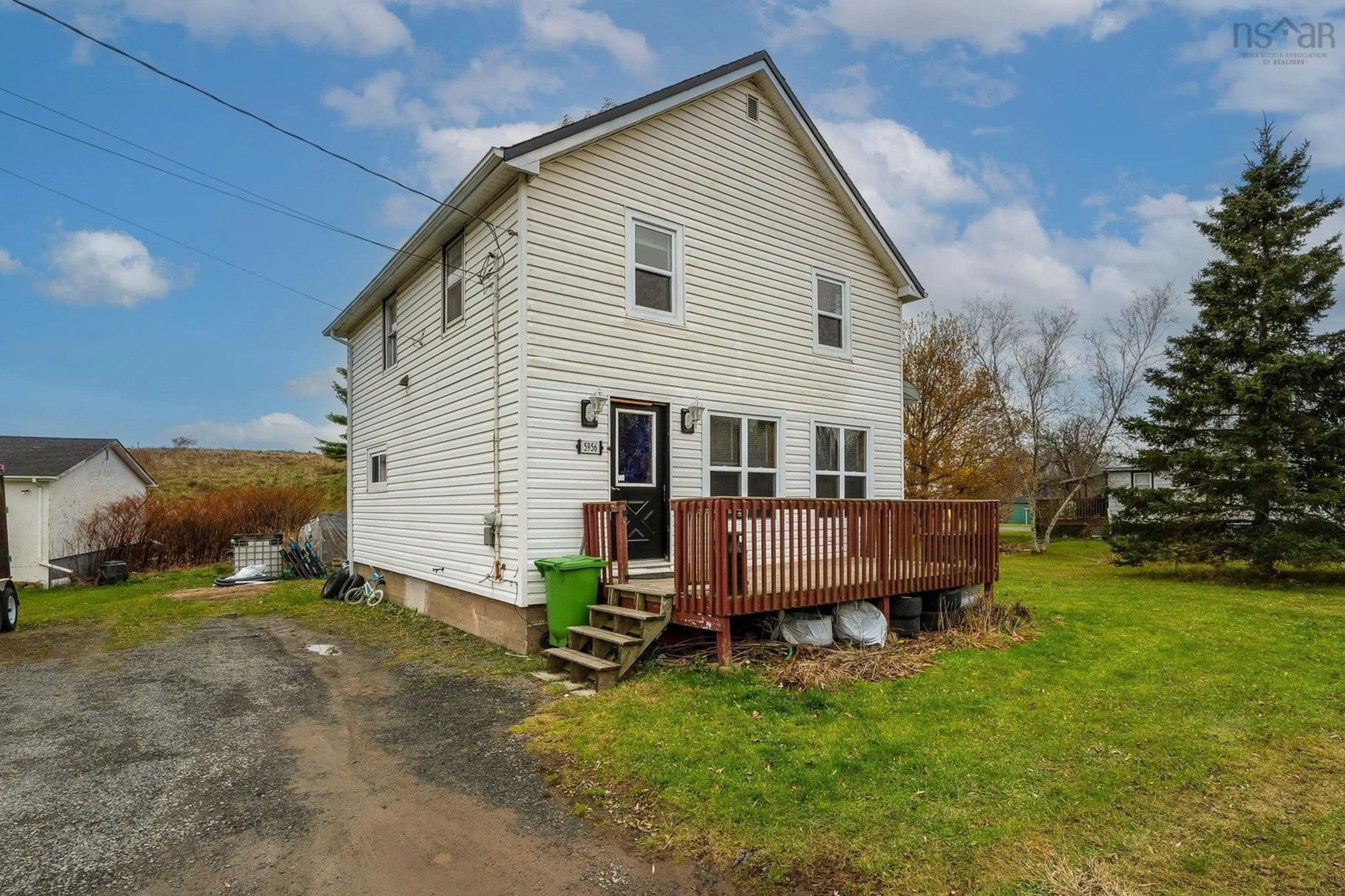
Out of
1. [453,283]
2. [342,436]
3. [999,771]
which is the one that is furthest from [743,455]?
[342,436]

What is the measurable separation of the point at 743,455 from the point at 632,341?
2365 mm

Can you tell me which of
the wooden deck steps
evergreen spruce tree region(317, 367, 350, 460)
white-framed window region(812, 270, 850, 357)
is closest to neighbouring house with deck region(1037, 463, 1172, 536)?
white-framed window region(812, 270, 850, 357)

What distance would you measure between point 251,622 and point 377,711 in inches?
267

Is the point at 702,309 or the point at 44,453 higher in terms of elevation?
the point at 702,309

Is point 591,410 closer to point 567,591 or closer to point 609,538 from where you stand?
point 609,538

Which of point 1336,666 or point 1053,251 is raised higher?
point 1053,251

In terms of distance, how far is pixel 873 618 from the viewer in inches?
323

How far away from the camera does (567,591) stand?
7.56 metres

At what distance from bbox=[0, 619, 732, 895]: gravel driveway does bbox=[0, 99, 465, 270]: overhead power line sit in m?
6.07

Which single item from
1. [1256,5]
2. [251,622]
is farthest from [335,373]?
[1256,5]

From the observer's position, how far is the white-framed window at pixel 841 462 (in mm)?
11023

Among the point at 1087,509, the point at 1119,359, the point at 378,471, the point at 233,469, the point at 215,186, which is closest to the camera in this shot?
the point at 215,186

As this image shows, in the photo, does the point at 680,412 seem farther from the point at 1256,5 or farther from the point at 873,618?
the point at 1256,5

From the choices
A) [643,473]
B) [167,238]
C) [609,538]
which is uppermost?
[167,238]
